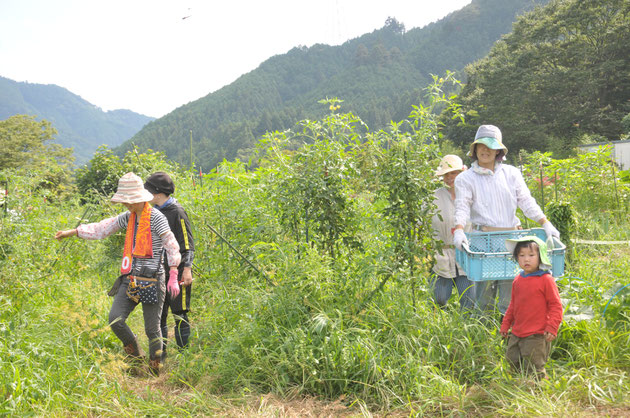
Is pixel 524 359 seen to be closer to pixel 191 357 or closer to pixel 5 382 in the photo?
pixel 191 357

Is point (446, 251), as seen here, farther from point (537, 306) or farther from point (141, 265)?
point (141, 265)

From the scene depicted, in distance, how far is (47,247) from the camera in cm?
549

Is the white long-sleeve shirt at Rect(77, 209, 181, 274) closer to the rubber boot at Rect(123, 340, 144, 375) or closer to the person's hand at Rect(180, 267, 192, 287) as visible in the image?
the person's hand at Rect(180, 267, 192, 287)

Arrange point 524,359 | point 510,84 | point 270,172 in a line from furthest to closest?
point 510,84 → point 270,172 → point 524,359

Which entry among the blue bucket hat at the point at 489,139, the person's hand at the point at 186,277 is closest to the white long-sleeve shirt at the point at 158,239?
the person's hand at the point at 186,277

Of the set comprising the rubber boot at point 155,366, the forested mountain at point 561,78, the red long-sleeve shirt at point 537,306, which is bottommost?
the rubber boot at point 155,366

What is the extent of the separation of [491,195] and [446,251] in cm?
60

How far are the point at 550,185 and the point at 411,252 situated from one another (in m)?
5.73

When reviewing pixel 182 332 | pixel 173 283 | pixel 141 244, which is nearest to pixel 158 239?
pixel 141 244

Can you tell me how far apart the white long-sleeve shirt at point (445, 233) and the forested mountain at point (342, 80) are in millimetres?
69730

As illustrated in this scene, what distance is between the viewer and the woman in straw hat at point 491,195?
3338 mm

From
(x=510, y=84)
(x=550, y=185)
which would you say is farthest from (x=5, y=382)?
(x=510, y=84)

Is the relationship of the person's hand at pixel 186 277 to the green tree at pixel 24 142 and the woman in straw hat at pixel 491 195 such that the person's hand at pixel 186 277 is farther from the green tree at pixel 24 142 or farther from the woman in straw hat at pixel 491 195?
the green tree at pixel 24 142

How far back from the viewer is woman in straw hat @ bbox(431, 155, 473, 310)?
3.62m
